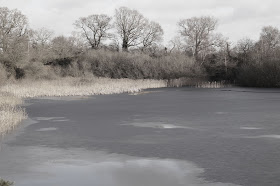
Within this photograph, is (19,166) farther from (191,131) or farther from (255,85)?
(255,85)

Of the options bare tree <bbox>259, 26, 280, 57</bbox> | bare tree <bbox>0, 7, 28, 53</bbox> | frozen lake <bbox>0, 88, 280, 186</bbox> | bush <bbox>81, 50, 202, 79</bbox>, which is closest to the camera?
frozen lake <bbox>0, 88, 280, 186</bbox>

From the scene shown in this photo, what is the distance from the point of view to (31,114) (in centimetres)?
2112

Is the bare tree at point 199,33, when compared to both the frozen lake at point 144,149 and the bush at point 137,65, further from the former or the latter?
the frozen lake at point 144,149

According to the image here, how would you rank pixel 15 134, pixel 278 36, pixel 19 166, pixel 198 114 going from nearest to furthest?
pixel 19 166 < pixel 15 134 < pixel 198 114 < pixel 278 36

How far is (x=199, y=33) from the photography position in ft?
209

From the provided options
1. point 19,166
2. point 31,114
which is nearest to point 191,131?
point 19,166

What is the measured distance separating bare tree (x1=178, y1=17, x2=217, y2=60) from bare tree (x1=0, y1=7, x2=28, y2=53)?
28.0m

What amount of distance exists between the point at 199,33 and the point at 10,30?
1211 inches

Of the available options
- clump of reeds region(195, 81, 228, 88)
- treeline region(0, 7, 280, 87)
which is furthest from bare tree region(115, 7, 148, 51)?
clump of reeds region(195, 81, 228, 88)

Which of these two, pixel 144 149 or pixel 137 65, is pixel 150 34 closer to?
pixel 137 65

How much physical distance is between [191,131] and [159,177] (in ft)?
21.1

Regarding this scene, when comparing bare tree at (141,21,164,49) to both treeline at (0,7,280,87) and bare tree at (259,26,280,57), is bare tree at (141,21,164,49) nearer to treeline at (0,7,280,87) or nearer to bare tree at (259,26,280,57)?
treeline at (0,7,280,87)

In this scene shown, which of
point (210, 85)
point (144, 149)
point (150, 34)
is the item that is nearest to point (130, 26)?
point (150, 34)

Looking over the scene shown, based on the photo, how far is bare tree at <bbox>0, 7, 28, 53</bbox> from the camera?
139 ft
